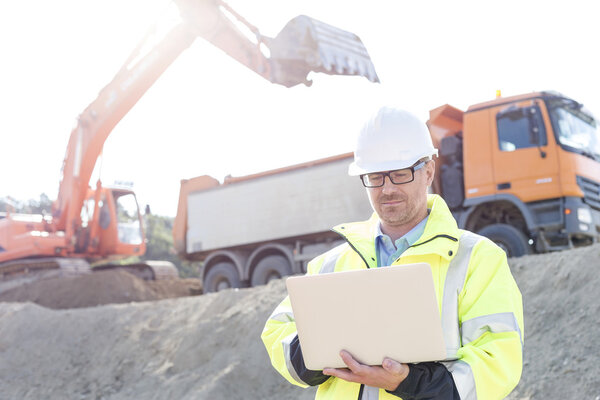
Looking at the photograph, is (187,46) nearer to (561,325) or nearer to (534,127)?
(534,127)

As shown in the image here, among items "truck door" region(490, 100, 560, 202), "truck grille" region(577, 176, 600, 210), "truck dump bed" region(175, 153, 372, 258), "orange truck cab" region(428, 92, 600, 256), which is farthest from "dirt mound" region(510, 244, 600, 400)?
"truck dump bed" region(175, 153, 372, 258)

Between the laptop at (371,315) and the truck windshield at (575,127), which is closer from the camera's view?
the laptop at (371,315)

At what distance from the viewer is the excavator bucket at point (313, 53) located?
10.4m

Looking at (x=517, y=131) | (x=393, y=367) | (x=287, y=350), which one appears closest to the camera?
(x=393, y=367)

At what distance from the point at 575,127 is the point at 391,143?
842 centimetres

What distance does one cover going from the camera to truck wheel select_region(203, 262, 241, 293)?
13414mm

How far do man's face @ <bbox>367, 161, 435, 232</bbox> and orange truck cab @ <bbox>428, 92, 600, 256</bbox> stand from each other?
7.55 m

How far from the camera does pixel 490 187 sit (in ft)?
32.4

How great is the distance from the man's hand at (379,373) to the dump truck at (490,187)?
798 cm

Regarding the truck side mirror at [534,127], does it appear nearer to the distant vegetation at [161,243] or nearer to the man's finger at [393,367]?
the man's finger at [393,367]

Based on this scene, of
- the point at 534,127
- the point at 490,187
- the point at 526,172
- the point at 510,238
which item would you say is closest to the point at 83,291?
the point at 490,187

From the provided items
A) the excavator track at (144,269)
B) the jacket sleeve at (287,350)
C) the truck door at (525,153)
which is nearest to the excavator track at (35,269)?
the excavator track at (144,269)

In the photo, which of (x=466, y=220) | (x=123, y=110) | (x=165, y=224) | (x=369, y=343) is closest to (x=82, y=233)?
(x=123, y=110)

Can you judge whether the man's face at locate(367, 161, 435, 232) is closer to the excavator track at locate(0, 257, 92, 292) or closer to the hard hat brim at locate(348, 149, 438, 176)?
the hard hat brim at locate(348, 149, 438, 176)
